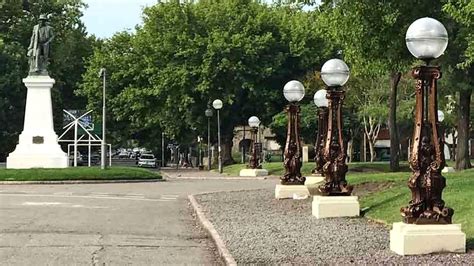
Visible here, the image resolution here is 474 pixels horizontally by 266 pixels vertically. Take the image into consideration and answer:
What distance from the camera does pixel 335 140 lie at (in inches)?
648

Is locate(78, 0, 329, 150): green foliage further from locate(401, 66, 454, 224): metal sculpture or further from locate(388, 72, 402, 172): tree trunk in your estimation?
locate(401, 66, 454, 224): metal sculpture

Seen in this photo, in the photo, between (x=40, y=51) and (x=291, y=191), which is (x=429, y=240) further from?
(x=40, y=51)

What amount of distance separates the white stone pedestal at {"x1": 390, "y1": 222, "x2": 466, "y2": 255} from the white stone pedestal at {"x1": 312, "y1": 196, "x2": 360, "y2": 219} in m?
5.24

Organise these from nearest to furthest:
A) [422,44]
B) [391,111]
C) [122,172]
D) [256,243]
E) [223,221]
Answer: [422,44] → [256,243] → [223,221] → [122,172] → [391,111]

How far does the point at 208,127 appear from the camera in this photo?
168ft

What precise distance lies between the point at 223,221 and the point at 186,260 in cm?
460

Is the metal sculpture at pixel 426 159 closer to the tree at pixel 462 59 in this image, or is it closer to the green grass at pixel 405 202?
the green grass at pixel 405 202

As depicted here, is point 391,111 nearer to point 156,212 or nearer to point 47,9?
point 156,212

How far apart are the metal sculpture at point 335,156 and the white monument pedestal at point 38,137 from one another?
24280mm

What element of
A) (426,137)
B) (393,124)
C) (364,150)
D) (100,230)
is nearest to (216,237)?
(100,230)

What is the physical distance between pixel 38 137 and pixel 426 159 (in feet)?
99.1

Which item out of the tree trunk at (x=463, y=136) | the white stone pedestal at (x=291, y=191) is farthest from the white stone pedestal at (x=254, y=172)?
the white stone pedestal at (x=291, y=191)

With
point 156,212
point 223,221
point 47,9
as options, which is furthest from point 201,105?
point 223,221

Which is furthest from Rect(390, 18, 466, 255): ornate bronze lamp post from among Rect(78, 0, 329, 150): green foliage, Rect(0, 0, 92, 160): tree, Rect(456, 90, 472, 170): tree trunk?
Rect(0, 0, 92, 160): tree
